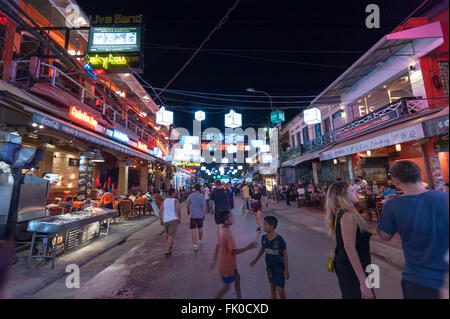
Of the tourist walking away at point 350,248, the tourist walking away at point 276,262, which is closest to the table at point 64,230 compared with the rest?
the tourist walking away at point 276,262

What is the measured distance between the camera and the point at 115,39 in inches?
364

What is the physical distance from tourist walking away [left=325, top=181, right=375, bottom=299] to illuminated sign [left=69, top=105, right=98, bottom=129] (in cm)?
1008

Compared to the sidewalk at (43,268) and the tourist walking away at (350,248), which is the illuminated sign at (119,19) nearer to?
the sidewalk at (43,268)

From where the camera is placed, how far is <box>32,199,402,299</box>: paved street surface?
10.8 ft

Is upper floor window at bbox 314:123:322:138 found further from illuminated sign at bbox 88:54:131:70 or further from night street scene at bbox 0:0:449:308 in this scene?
illuminated sign at bbox 88:54:131:70

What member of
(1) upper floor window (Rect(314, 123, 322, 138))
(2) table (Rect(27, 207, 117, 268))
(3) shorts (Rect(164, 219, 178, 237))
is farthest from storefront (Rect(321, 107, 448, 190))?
(2) table (Rect(27, 207, 117, 268))

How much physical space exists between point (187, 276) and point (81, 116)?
28.7 feet

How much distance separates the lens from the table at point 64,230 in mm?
4652

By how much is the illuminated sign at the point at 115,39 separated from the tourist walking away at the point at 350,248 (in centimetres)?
1036

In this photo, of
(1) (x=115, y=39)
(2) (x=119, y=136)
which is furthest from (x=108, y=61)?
(2) (x=119, y=136)
